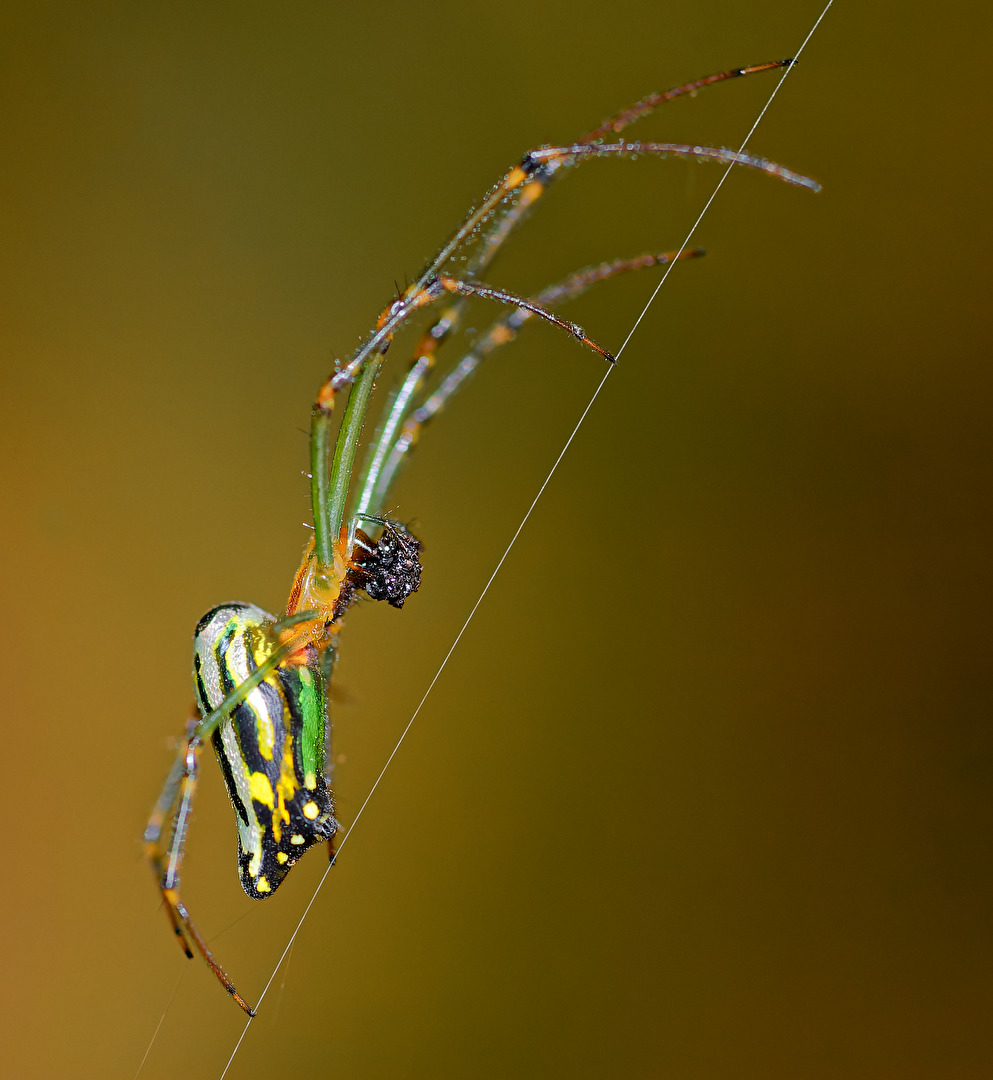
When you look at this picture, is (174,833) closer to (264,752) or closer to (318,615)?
A: (264,752)

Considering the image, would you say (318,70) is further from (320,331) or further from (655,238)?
(655,238)

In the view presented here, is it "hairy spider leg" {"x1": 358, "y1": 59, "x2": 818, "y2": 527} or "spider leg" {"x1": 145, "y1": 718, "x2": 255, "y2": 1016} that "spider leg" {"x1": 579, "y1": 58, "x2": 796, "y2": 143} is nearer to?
"hairy spider leg" {"x1": 358, "y1": 59, "x2": 818, "y2": 527}

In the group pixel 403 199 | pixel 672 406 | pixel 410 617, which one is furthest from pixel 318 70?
pixel 410 617

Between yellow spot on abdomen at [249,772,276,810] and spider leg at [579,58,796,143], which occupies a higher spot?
spider leg at [579,58,796,143]

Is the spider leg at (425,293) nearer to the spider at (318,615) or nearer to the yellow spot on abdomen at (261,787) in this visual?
the spider at (318,615)

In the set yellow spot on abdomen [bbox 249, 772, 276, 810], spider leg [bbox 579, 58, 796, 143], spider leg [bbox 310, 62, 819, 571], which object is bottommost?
yellow spot on abdomen [bbox 249, 772, 276, 810]

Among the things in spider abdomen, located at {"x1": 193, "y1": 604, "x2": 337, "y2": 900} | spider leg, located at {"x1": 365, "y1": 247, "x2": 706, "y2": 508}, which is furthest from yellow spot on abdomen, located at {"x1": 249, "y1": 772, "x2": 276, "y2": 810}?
spider leg, located at {"x1": 365, "y1": 247, "x2": 706, "y2": 508}

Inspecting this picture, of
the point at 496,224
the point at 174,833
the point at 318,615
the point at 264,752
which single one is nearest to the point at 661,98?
the point at 496,224

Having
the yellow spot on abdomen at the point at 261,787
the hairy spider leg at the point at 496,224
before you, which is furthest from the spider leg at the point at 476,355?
the yellow spot on abdomen at the point at 261,787
